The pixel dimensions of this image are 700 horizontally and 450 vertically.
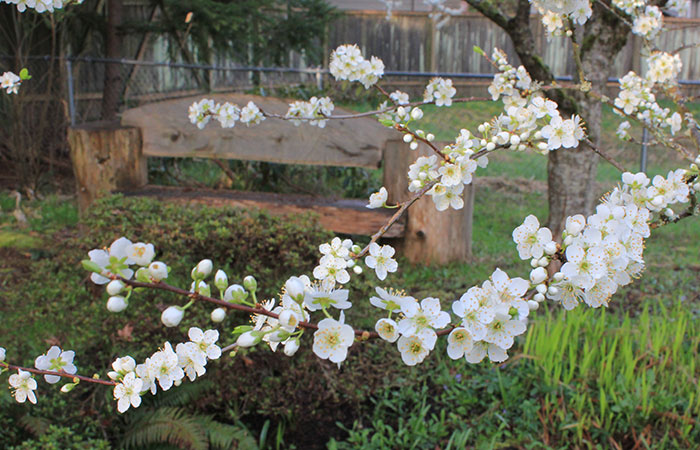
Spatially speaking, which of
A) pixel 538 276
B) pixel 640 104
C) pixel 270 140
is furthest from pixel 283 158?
pixel 538 276

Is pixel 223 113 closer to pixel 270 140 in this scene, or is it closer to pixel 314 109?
pixel 314 109

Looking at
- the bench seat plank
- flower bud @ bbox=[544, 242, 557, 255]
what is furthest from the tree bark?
flower bud @ bbox=[544, 242, 557, 255]

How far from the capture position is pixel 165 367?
3.30 feet

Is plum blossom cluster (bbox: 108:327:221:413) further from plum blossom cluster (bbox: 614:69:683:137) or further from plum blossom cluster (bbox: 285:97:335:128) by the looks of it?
plum blossom cluster (bbox: 614:69:683:137)

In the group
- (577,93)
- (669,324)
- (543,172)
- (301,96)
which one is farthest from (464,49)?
(669,324)

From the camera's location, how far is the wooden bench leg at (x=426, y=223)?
4.04 metres

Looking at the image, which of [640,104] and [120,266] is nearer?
[120,266]

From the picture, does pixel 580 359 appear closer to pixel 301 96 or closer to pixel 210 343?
pixel 210 343

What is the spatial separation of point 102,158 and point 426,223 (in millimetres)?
2208

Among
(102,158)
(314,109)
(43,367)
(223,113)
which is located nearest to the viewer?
(43,367)

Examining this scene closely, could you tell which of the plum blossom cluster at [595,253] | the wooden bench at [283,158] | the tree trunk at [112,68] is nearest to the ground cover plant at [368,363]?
the plum blossom cluster at [595,253]

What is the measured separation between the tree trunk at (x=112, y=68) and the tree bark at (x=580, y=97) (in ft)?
15.0

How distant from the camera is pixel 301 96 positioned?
581 cm

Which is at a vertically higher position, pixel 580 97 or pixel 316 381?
pixel 580 97
